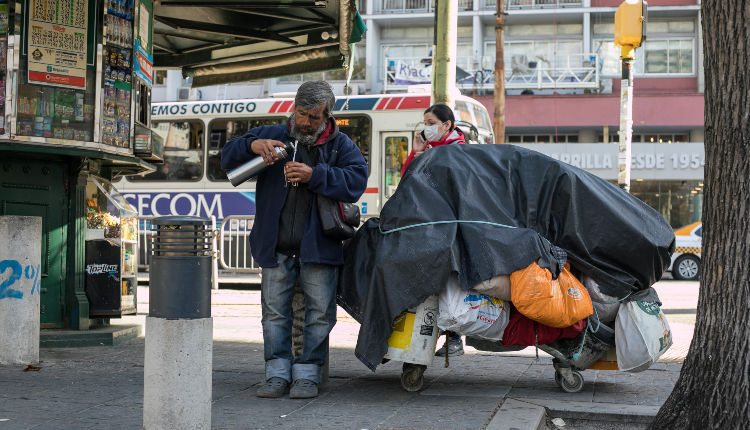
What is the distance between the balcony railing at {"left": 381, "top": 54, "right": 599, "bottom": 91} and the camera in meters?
27.0

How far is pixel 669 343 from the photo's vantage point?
4.51 m

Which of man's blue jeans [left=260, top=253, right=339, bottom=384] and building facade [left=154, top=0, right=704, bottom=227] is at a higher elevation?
building facade [left=154, top=0, right=704, bottom=227]

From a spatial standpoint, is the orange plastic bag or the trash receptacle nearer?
the trash receptacle

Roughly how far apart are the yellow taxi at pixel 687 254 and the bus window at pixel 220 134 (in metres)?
9.94

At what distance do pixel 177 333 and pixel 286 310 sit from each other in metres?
1.32

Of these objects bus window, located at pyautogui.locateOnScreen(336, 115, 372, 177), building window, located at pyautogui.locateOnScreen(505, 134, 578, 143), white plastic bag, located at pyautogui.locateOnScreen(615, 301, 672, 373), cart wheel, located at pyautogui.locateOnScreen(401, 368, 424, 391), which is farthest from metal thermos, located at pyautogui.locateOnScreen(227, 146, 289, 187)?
building window, located at pyautogui.locateOnScreen(505, 134, 578, 143)

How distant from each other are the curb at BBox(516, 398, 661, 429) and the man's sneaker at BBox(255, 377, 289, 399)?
4.46 ft

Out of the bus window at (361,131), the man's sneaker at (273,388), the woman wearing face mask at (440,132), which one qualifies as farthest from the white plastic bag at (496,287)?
the bus window at (361,131)

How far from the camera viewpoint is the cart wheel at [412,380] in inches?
175

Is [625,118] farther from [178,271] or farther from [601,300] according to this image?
[178,271]

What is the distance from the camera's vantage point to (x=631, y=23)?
9000mm

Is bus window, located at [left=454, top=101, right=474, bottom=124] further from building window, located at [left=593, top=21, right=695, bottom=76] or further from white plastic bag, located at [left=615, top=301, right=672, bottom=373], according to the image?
building window, located at [left=593, top=21, right=695, bottom=76]

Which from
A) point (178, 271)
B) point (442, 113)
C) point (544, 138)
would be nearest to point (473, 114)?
point (442, 113)

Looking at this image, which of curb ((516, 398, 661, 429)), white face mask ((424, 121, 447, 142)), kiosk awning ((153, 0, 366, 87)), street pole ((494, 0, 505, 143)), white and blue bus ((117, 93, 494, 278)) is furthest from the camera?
street pole ((494, 0, 505, 143))
